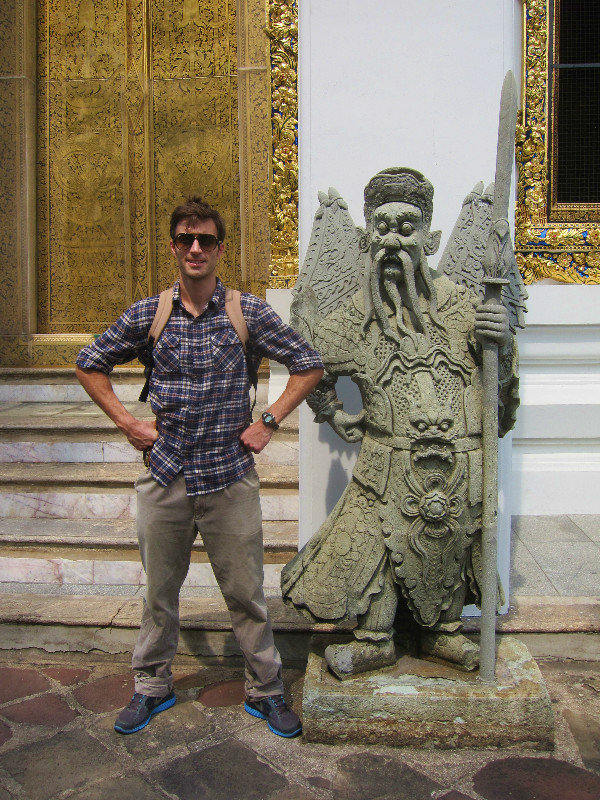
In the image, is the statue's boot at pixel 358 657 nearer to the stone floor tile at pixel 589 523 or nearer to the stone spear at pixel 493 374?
the stone spear at pixel 493 374

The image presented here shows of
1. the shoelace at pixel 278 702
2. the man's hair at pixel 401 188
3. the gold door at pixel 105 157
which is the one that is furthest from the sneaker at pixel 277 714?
the gold door at pixel 105 157

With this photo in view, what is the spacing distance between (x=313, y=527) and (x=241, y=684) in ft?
2.45

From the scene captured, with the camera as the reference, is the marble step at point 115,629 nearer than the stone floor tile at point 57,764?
No

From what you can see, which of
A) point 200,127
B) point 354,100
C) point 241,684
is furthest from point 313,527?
point 200,127

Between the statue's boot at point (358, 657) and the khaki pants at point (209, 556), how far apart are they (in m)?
0.23

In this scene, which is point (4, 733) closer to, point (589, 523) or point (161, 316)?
point (161, 316)

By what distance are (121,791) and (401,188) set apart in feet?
7.30

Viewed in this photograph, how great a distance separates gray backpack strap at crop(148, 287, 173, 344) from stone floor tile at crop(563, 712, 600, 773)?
207 centimetres

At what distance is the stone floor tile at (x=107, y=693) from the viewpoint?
278 cm

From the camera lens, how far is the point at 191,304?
2.52 metres

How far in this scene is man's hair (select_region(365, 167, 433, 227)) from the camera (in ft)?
8.19

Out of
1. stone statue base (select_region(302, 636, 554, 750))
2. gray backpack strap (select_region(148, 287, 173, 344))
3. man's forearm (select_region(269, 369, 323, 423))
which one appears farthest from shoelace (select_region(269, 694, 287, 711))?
gray backpack strap (select_region(148, 287, 173, 344))

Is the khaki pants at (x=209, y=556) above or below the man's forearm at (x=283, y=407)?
below

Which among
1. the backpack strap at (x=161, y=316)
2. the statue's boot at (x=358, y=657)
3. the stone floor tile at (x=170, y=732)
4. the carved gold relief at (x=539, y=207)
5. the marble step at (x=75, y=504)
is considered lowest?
the stone floor tile at (x=170, y=732)
